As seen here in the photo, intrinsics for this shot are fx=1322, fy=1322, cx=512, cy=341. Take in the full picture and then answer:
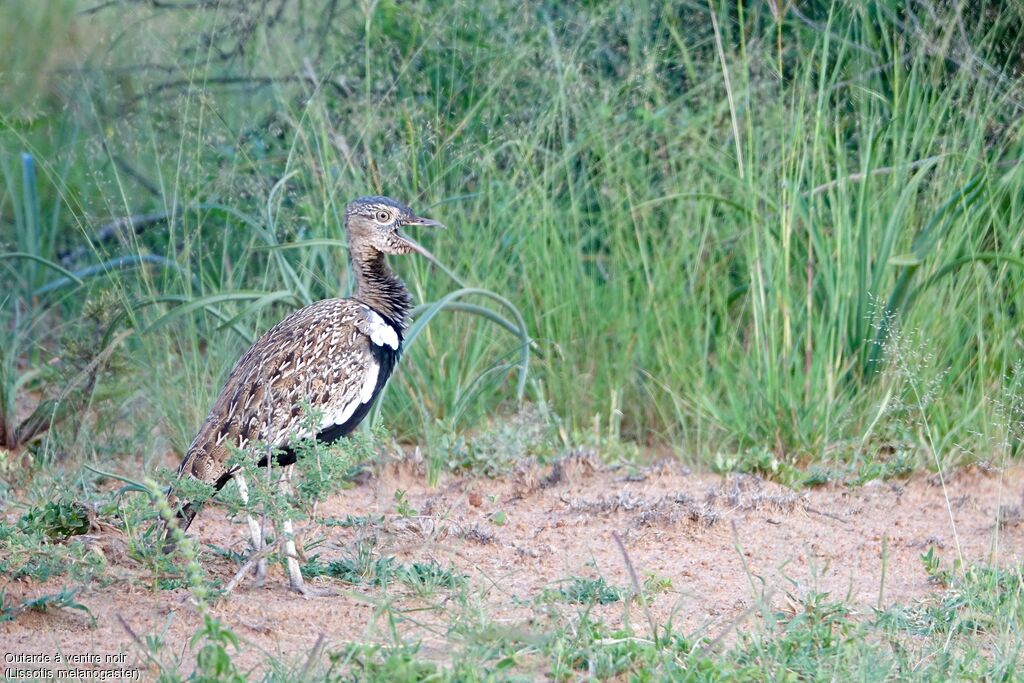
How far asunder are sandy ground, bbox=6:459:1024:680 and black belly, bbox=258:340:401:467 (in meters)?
0.32

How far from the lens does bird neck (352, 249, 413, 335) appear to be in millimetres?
4727

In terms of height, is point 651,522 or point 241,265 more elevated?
point 241,265

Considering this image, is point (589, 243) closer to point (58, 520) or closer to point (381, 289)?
point (381, 289)

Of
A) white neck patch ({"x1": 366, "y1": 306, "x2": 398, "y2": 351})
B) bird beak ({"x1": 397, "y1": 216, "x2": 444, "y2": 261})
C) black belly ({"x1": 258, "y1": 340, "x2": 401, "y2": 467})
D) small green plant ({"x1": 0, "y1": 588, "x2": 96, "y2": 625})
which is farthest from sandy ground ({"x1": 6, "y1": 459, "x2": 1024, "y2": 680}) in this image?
bird beak ({"x1": 397, "y1": 216, "x2": 444, "y2": 261})

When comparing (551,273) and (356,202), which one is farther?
(551,273)

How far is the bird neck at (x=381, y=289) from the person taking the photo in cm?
473

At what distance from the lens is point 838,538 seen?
4.52 metres

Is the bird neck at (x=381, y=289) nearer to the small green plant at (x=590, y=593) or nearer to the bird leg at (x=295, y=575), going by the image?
the bird leg at (x=295, y=575)

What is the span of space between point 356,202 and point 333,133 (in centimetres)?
130

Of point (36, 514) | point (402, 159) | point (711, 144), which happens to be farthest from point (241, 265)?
point (711, 144)

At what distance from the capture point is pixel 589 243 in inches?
263

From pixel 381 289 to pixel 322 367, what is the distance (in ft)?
1.69

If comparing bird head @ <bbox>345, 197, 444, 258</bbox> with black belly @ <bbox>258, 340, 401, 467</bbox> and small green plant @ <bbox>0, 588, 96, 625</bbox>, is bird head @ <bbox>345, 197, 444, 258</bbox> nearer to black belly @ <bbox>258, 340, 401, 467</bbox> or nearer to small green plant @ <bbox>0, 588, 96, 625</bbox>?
black belly @ <bbox>258, 340, 401, 467</bbox>

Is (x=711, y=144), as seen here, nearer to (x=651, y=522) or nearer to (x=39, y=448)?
(x=651, y=522)
